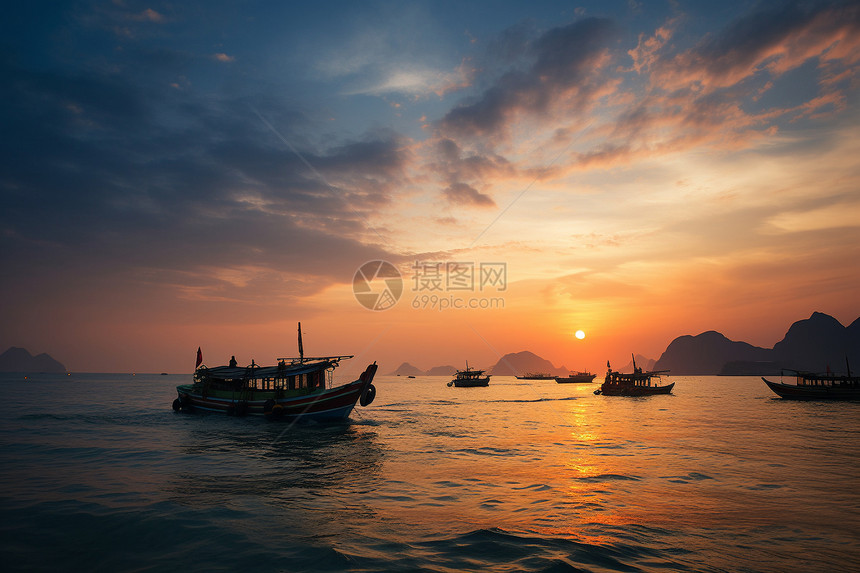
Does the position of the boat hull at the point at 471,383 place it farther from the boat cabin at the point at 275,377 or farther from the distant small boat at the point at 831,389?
the boat cabin at the point at 275,377

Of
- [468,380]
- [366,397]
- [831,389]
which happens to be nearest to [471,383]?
[468,380]

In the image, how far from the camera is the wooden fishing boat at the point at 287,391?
129 feet

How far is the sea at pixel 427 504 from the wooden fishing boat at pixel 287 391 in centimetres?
825

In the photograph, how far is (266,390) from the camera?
139ft

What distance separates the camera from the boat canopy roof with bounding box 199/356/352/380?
40.7m

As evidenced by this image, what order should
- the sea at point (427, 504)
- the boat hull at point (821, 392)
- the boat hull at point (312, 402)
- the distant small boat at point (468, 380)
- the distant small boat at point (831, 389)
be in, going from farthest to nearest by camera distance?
the distant small boat at point (468, 380)
the boat hull at point (821, 392)
the distant small boat at point (831, 389)
the boat hull at point (312, 402)
the sea at point (427, 504)

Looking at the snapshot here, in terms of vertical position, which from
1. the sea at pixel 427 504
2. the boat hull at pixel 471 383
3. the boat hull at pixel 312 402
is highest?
the boat hull at pixel 312 402

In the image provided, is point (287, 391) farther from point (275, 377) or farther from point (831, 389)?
point (831, 389)

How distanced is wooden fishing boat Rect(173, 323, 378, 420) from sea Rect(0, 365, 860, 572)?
8.25 metres

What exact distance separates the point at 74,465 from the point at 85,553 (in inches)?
587

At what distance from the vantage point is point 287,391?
41219 millimetres

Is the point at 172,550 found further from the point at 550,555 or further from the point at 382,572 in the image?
the point at 550,555

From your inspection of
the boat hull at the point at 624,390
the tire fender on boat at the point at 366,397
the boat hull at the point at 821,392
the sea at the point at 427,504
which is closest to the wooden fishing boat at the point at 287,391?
the tire fender on boat at the point at 366,397

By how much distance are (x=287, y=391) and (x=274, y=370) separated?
2617 millimetres
